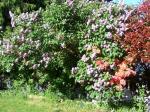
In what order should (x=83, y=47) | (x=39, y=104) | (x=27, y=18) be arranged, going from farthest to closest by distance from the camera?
(x=27, y=18)
(x=83, y=47)
(x=39, y=104)

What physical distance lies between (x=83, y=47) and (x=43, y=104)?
61.1 inches

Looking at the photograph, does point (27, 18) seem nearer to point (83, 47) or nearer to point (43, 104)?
point (83, 47)

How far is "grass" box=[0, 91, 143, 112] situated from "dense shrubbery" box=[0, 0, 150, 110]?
0.33 meters

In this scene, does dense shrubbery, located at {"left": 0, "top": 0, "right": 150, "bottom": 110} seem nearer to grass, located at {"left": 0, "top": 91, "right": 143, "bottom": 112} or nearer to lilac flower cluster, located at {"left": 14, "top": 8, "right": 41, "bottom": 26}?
lilac flower cluster, located at {"left": 14, "top": 8, "right": 41, "bottom": 26}

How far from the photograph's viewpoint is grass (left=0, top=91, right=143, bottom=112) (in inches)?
378

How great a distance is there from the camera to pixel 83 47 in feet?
34.6

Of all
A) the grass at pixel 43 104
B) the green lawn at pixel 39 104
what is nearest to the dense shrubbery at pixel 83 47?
the grass at pixel 43 104

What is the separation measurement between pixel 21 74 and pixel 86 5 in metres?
2.29

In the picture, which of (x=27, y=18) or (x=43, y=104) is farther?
(x=27, y=18)

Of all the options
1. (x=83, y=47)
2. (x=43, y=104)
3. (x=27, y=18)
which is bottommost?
(x=43, y=104)

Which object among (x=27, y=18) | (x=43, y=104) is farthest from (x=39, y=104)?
(x=27, y=18)

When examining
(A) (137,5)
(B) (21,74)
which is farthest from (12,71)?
(A) (137,5)

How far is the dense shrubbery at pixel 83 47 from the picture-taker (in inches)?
397

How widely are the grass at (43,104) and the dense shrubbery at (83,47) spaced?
0.33 metres
